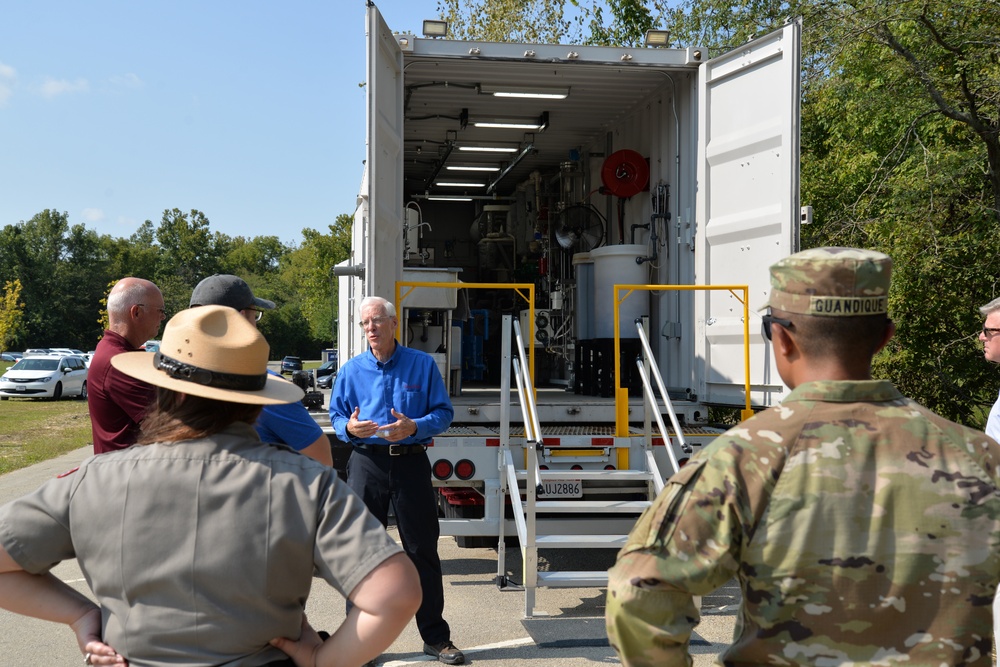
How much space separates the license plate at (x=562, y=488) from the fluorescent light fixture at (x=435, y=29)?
136 inches

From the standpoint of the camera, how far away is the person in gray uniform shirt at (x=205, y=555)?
1925mm

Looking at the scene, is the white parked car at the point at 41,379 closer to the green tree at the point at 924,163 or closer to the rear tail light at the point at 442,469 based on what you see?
the green tree at the point at 924,163

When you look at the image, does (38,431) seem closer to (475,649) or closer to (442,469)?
(442,469)

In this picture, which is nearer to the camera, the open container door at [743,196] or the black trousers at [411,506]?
the black trousers at [411,506]

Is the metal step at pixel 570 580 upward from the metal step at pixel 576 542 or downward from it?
downward

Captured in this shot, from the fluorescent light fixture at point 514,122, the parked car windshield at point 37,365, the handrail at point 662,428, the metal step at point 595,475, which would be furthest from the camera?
the parked car windshield at point 37,365

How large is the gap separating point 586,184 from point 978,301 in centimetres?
797

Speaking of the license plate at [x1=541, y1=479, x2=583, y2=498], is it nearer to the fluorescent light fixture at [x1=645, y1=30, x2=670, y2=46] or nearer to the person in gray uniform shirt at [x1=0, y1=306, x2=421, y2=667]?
the fluorescent light fixture at [x1=645, y1=30, x2=670, y2=46]

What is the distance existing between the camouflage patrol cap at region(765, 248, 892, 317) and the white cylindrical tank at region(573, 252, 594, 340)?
7254mm

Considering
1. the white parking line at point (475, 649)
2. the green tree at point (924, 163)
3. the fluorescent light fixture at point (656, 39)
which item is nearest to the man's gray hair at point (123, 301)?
the white parking line at point (475, 649)

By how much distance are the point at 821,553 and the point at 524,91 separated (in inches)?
308

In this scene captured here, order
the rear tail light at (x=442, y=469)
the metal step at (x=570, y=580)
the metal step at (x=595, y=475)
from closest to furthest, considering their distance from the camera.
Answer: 1. the metal step at (x=570, y=580)
2. the metal step at (x=595, y=475)
3. the rear tail light at (x=442, y=469)

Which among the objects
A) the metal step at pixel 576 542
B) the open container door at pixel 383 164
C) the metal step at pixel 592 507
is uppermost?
the open container door at pixel 383 164

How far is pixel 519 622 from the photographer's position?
6074 mm
